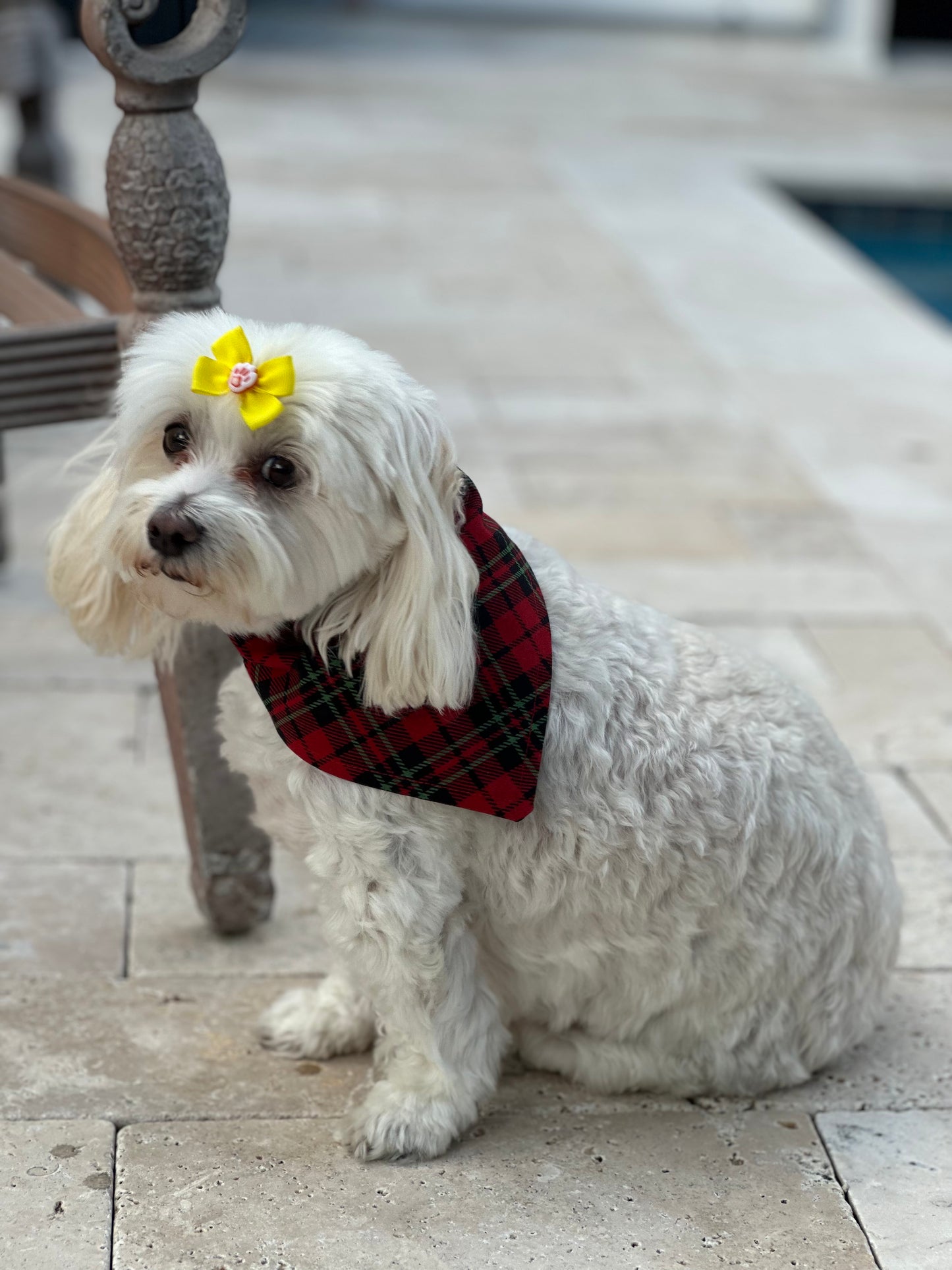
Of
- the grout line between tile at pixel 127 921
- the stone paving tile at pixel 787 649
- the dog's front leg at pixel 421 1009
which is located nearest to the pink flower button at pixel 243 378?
the dog's front leg at pixel 421 1009

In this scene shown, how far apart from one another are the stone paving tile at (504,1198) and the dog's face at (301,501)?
702mm

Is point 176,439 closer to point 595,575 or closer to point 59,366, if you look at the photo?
point 59,366

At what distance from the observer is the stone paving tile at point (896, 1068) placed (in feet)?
7.63

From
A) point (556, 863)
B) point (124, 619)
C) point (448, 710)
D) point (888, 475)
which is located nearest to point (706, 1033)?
point (556, 863)

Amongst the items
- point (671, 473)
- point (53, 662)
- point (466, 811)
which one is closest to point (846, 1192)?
point (466, 811)

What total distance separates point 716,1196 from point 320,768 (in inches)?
31.6

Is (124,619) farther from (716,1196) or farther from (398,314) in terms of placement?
(398,314)

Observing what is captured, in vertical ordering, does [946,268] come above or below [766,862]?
below

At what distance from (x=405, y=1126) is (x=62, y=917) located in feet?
2.77

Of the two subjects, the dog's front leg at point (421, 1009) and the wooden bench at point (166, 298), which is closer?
the dog's front leg at point (421, 1009)

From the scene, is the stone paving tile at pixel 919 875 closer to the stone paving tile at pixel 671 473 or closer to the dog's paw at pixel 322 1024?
the dog's paw at pixel 322 1024

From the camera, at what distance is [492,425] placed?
5.27 meters

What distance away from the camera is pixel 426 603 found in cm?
181

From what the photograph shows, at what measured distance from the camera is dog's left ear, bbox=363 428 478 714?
1.81 meters
